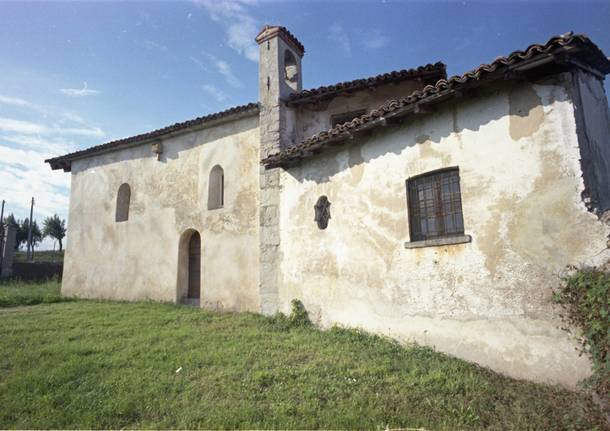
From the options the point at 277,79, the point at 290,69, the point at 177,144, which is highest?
the point at 290,69

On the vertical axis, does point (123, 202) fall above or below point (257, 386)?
above

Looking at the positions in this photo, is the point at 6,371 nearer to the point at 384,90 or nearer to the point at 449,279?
the point at 449,279

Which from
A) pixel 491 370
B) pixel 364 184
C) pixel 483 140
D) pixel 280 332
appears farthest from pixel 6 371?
pixel 483 140

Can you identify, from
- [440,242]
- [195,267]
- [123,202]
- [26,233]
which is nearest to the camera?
[440,242]

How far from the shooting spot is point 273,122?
9.92 metres

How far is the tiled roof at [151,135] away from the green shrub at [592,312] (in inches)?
319

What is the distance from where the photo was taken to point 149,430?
409 cm

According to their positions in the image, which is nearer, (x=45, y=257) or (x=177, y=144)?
(x=177, y=144)

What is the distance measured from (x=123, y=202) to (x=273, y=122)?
681cm

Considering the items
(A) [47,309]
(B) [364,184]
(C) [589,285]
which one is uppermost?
(B) [364,184]

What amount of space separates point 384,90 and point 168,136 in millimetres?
6810

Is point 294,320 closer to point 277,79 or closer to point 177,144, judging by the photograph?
point 277,79

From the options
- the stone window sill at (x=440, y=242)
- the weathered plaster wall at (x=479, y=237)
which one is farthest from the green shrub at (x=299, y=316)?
the stone window sill at (x=440, y=242)

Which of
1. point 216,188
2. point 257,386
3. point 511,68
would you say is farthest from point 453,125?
point 216,188
